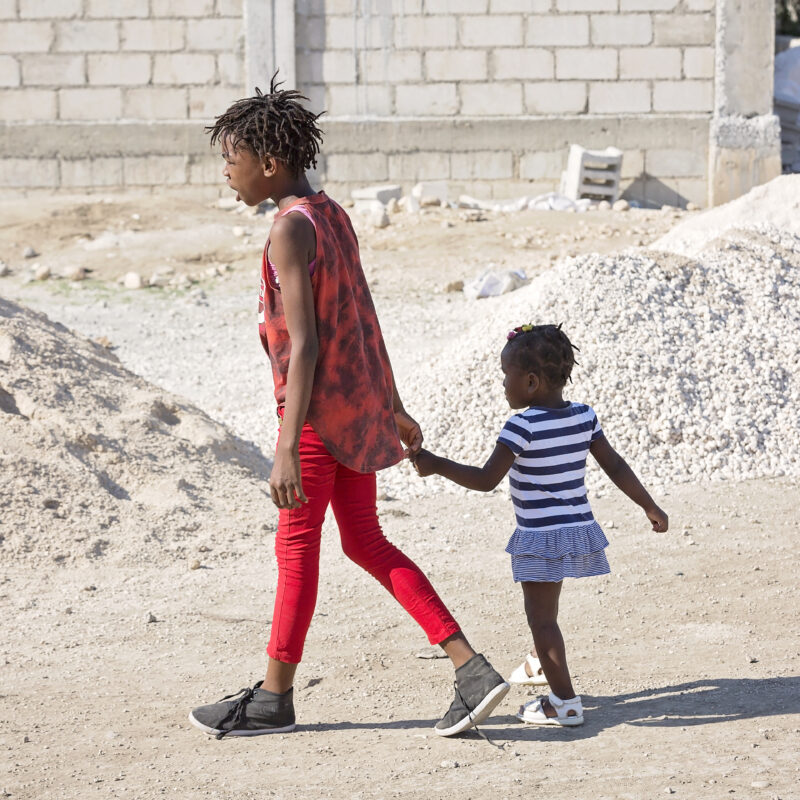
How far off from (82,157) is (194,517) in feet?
32.8

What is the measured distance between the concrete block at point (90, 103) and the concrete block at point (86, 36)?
48cm

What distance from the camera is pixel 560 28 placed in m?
13.2

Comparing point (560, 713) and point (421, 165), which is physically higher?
point (421, 165)

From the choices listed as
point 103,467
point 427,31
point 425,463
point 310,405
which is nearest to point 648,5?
point 427,31

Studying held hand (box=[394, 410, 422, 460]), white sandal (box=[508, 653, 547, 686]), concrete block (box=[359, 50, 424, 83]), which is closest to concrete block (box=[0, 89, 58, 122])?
concrete block (box=[359, 50, 424, 83])

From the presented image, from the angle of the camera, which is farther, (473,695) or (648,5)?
(648,5)

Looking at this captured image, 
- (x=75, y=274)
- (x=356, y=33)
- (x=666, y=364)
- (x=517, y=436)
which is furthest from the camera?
(x=356, y=33)

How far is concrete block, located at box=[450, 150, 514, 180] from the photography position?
1360 centimetres

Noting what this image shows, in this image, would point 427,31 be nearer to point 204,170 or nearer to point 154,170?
point 204,170

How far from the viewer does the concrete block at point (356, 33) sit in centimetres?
1327

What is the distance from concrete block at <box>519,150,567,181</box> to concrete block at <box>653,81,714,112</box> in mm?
1262

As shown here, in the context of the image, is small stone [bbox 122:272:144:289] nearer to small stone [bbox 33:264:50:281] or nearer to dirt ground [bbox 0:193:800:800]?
small stone [bbox 33:264:50:281]

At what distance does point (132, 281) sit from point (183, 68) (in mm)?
3979

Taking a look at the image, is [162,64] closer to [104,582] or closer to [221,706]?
[104,582]
